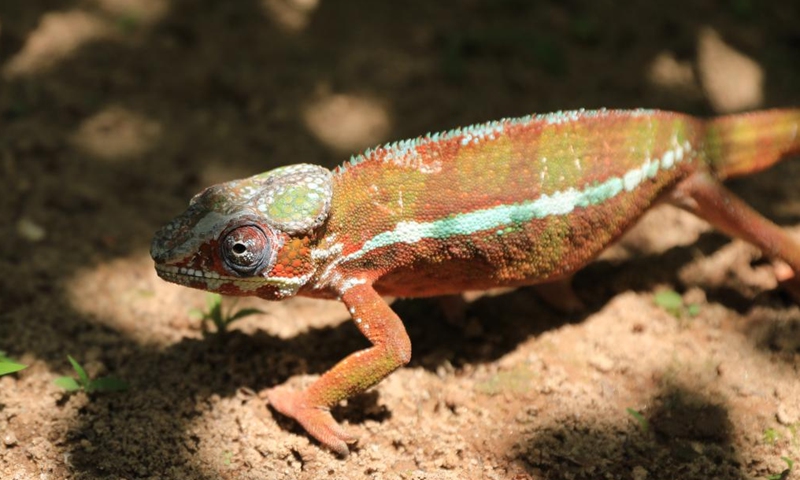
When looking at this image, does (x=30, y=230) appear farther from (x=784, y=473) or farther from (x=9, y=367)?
(x=784, y=473)

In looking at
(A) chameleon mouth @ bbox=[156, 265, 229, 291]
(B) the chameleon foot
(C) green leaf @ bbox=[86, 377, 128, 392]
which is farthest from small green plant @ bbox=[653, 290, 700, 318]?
(C) green leaf @ bbox=[86, 377, 128, 392]

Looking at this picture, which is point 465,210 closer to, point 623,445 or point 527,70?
point 623,445

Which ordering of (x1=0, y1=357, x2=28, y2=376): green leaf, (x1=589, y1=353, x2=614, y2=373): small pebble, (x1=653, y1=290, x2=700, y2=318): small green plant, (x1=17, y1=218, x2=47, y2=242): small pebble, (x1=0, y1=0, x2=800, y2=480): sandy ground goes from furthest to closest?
(x1=17, y1=218, x2=47, y2=242): small pebble
(x1=653, y1=290, x2=700, y2=318): small green plant
(x1=589, y1=353, x2=614, y2=373): small pebble
(x1=0, y1=0, x2=800, y2=480): sandy ground
(x1=0, y1=357, x2=28, y2=376): green leaf

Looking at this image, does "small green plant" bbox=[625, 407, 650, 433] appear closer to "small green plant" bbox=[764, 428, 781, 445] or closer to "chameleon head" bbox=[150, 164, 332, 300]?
"small green plant" bbox=[764, 428, 781, 445]

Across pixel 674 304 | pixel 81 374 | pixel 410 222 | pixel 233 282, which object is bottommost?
pixel 81 374

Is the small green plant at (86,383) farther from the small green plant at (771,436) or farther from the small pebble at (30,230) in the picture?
the small green plant at (771,436)

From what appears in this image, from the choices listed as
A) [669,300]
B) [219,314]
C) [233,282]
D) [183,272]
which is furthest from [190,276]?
[669,300]
